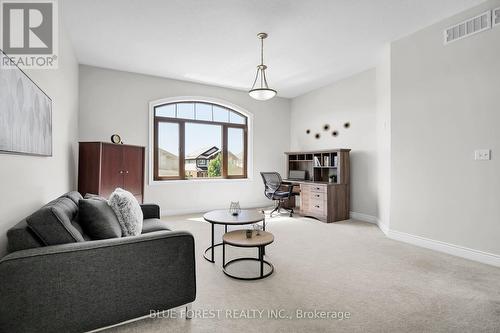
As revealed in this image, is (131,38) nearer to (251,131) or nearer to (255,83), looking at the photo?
(255,83)

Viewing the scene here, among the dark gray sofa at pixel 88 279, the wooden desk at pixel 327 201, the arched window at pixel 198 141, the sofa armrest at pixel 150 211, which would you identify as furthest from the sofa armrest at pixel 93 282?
the arched window at pixel 198 141

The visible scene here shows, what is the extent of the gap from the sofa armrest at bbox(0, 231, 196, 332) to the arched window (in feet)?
12.6

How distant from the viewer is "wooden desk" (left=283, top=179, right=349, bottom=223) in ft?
15.9

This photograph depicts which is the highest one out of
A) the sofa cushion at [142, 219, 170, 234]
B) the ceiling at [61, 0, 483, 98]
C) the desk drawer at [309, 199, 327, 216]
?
the ceiling at [61, 0, 483, 98]

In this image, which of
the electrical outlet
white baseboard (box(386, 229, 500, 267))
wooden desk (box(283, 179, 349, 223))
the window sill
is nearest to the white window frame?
the window sill

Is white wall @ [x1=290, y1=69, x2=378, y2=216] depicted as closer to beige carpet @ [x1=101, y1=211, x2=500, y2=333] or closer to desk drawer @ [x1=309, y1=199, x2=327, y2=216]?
desk drawer @ [x1=309, y1=199, x2=327, y2=216]

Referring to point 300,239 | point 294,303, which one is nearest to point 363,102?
point 300,239

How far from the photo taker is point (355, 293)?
2176mm

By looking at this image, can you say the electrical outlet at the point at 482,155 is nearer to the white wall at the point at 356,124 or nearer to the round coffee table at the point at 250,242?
the white wall at the point at 356,124

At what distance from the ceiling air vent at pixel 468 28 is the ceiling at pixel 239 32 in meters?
0.17

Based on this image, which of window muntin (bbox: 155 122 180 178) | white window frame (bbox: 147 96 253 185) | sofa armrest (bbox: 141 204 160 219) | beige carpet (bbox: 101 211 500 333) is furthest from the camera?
window muntin (bbox: 155 122 180 178)

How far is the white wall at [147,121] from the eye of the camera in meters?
4.62

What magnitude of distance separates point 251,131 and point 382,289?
15.4 feet

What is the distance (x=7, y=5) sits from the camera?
68.4 inches
